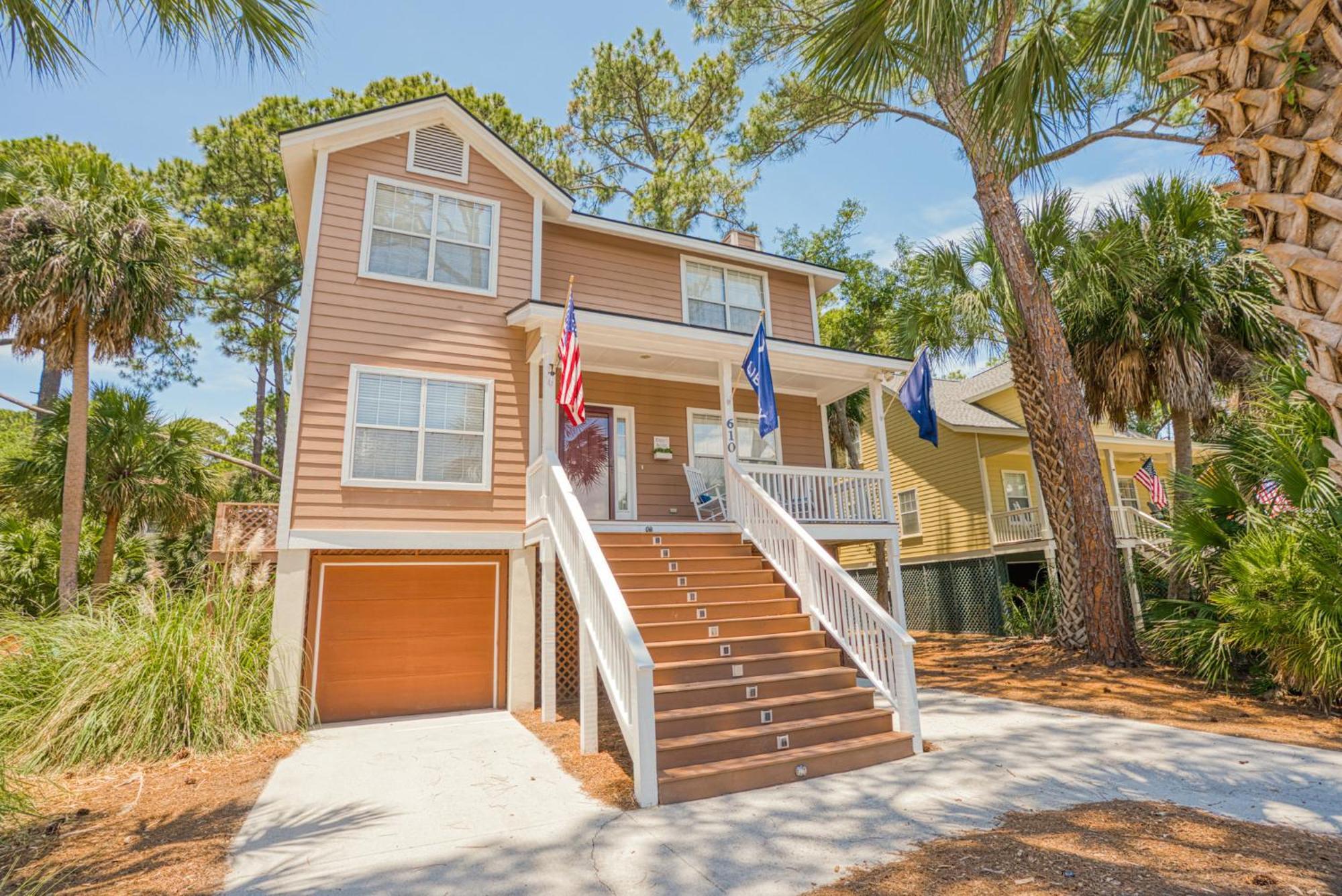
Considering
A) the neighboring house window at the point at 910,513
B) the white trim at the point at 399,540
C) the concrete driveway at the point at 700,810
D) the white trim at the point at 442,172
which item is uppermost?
the white trim at the point at 442,172

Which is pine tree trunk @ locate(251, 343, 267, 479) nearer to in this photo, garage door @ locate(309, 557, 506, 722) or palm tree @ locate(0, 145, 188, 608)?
palm tree @ locate(0, 145, 188, 608)

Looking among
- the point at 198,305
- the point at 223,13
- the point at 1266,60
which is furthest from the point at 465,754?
the point at 198,305

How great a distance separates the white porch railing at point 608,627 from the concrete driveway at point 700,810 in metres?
0.44

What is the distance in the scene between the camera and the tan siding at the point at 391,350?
28.8 ft

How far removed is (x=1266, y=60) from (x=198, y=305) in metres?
23.9

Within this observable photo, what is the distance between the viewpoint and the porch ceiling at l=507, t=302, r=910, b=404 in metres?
9.52

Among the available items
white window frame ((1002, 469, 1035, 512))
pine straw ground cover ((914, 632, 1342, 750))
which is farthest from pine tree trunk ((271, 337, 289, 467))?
white window frame ((1002, 469, 1035, 512))

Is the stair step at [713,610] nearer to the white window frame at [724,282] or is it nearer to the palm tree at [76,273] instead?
the white window frame at [724,282]

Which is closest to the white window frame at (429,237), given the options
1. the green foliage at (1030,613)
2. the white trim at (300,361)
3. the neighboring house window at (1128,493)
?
the white trim at (300,361)

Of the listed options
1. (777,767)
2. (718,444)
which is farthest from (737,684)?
(718,444)

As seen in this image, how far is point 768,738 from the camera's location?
224 inches

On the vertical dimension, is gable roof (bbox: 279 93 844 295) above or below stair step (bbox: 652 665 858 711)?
A: above

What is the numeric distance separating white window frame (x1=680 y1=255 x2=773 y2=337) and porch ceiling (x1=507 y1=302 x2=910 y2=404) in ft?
3.68

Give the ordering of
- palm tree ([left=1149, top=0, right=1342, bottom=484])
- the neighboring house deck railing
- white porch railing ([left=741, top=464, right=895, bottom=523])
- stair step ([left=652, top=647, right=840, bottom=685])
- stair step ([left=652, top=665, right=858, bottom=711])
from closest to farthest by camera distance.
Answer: palm tree ([left=1149, top=0, right=1342, bottom=484]), stair step ([left=652, top=665, right=858, bottom=711]), stair step ([left=652, top=647, right=840, bottom=685]), the neighboring house deck railing, white porch railing ([left=741, top=464, right=895, bottom=523])
